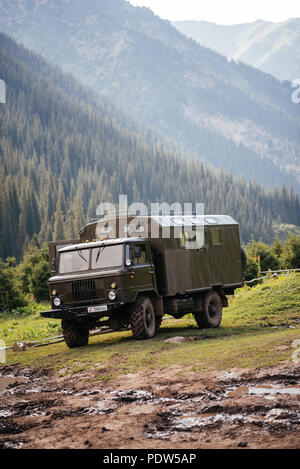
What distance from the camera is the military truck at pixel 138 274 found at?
17.3m

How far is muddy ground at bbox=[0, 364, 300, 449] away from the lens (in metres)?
7.88

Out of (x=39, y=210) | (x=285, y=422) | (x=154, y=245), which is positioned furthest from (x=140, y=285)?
(x=39, y=210)

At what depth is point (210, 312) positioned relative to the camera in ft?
68.2

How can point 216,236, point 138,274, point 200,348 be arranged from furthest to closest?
1. point 216,236
2. point 138,274
3. point 200,348

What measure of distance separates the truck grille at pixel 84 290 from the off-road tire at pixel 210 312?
174 inches

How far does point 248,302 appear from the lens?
84.1 ft

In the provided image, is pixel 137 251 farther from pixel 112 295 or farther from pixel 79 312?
pixel 79 312

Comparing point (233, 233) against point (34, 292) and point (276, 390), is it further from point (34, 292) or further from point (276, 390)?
point (34, 292)

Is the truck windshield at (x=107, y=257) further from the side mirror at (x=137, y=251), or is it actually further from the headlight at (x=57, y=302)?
the headlight at (x=57, y=302)

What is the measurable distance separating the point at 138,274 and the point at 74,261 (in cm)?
194

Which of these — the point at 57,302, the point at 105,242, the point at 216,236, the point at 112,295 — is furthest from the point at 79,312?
the point at 216,236

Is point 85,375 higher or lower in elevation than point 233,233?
lower

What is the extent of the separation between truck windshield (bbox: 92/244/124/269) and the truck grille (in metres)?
0.54
